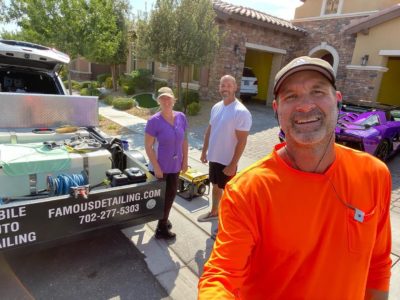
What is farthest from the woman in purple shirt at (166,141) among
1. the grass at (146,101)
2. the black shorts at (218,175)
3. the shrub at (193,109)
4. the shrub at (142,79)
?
the shrub at (142,79)

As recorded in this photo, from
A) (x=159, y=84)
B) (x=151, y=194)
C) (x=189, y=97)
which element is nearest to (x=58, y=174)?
(x=151, y=194)

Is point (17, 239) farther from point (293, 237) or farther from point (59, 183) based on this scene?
point (293, 237)

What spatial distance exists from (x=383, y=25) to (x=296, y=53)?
463cm

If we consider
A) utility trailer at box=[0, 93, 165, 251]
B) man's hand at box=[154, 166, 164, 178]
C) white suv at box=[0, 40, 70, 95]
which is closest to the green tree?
white suv at box=[0, 40, 70, 95]

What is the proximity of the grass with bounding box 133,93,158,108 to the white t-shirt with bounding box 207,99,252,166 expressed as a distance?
10.9m

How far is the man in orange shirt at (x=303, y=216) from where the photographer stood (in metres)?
1.25

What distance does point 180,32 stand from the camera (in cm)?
1054

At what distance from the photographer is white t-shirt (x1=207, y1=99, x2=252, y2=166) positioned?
373cm

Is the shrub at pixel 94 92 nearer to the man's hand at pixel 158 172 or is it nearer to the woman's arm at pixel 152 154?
the woman's arm at pixel 152 154

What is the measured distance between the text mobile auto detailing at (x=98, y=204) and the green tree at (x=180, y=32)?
8.47 m

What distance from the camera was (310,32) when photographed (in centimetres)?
1549

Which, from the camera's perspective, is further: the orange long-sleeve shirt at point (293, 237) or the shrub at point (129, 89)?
the shrub at point (129, 89)

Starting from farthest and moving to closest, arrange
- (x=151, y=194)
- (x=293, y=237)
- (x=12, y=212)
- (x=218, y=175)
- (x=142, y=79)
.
Result: 1. (x=142, y=79)
2. (x=218, y=175)
3. (x=151, y=194)
4. (x=12, y=212)
5. (x=293, y=237)

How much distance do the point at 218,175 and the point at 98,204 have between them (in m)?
1.73
